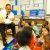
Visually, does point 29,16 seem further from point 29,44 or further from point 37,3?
point 29,44

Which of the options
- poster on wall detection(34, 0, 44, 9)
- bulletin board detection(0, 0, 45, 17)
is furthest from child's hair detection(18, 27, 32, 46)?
poster on wall detection(34, 0, 44, 9)

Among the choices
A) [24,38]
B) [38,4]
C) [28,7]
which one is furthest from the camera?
[28,7]

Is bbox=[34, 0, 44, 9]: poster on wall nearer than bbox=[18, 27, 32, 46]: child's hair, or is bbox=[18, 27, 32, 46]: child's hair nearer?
bbox=[18, 27, 32, 46]: child's hair

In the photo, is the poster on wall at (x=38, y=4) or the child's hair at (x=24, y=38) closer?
the child's hair at (x=24, y=38)

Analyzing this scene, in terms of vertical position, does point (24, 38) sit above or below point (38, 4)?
below

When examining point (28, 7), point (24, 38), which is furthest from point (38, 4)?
point (24, 38)

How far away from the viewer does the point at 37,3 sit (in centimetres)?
789

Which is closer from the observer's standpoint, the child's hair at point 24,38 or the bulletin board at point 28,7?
the child's hair at point 24,38

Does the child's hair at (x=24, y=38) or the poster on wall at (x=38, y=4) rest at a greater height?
the poster on wall at (x=38, y=4)

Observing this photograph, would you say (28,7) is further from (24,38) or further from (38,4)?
(24,38)

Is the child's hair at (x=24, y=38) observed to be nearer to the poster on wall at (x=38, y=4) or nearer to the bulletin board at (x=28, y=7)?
the bulletin board at (x=28, y=7)

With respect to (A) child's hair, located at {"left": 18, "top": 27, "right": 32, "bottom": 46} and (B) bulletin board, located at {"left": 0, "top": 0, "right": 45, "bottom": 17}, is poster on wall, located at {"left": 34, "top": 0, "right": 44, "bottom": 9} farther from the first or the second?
(A) child's hair, located at {"left": 18, "top": 27, "right": 32, "bottom": 46}

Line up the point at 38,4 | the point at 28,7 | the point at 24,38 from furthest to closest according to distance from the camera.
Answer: the point at 28,7
the point at 38,4
the point at 24,38

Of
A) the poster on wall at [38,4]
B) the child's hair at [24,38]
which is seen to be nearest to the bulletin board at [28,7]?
the poster on wall at [38,4]
